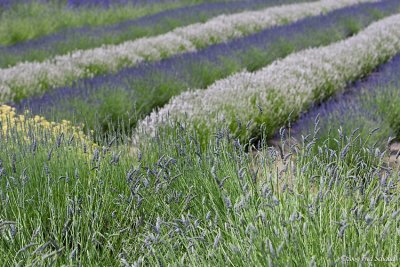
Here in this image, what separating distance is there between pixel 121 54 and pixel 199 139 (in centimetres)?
425

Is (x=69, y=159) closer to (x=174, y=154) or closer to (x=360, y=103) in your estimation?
(x=174, y=154)

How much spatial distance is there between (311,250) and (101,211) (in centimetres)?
115

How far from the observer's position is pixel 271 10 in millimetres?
14336

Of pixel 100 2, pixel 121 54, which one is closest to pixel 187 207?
pixel 121 54

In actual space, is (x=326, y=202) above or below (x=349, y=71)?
above

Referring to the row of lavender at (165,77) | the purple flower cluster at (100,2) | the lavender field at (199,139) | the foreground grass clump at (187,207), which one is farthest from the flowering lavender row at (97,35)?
the foreground grass clump at (187,207)

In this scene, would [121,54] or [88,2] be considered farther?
[88,2]

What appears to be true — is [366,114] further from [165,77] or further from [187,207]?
[187,207]

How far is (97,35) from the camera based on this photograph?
10.7 metres

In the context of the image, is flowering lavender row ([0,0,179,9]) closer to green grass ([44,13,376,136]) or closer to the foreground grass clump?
green grass ([44,13,376,136])

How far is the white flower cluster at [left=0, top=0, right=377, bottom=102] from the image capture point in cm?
700

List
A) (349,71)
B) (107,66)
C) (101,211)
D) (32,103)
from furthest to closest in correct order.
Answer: (107,66)
(349,71)
(32,103)
(101,211)

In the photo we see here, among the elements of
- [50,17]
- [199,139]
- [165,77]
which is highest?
[50,17]

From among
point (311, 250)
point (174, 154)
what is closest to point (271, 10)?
point (174, 154)
